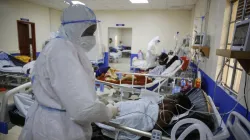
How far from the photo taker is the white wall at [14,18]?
18.3 ft

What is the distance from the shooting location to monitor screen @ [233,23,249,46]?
111cm

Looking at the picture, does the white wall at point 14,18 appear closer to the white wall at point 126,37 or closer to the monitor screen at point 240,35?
the monitor screen at point 240,35

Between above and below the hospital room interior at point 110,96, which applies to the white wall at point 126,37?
above

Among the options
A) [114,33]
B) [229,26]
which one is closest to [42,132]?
[229,26]

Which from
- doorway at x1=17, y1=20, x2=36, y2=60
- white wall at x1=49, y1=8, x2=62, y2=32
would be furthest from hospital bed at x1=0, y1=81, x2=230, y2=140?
white wall at x1=49, y1=8, x2=62, y2=32

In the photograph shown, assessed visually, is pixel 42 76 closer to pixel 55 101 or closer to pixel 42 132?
pixel 55 101

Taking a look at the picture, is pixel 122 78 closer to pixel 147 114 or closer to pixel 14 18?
pixel 147 114

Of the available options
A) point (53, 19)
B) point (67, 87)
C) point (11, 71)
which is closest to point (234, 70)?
point (67, 87)

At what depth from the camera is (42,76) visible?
39.9 inches

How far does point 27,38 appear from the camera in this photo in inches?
269

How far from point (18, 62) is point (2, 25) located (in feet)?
6.07

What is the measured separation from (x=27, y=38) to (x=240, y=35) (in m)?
7.67

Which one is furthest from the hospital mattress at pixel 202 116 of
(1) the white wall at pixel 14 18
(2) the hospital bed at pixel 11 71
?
(1) the white wall at pixel 14 18

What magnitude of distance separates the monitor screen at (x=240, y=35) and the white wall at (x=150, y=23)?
250 inches
